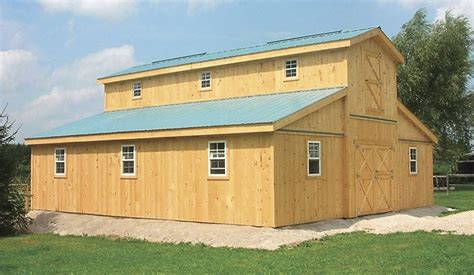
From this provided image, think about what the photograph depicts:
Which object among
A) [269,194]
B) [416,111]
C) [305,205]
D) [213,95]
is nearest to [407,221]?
[305,205]

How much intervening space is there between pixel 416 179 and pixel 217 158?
11.1m

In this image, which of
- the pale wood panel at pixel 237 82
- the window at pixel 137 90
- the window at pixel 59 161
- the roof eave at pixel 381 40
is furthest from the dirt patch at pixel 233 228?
the window at pixel 137 90

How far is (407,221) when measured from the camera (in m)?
20.6

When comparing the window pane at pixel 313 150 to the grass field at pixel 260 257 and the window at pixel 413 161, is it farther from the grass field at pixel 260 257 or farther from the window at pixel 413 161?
the window at pixel 413 161

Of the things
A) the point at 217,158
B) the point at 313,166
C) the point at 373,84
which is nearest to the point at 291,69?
the point at 373,84

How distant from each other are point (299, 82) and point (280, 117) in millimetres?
4895

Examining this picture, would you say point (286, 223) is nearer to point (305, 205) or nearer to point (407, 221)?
point (305, 205)

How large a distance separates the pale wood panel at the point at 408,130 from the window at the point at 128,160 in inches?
430

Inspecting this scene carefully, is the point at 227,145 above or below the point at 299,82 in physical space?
below

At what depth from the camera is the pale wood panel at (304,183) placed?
709 inches

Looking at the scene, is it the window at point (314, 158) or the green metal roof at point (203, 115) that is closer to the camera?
the green metal roof at point (203, 115)

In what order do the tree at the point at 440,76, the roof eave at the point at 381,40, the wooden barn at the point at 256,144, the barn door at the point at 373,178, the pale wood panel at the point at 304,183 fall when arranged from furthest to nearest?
the tree at the point at 440,76 → the barn door at the point at 373,178 → the roof eave at the point at 381,40 → the wooden barn at the point at 256,144 → the pale wood panel at the point at 304,183

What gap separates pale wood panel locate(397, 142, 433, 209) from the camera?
25.3 m

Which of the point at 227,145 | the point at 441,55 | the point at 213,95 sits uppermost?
the point at 441,55
